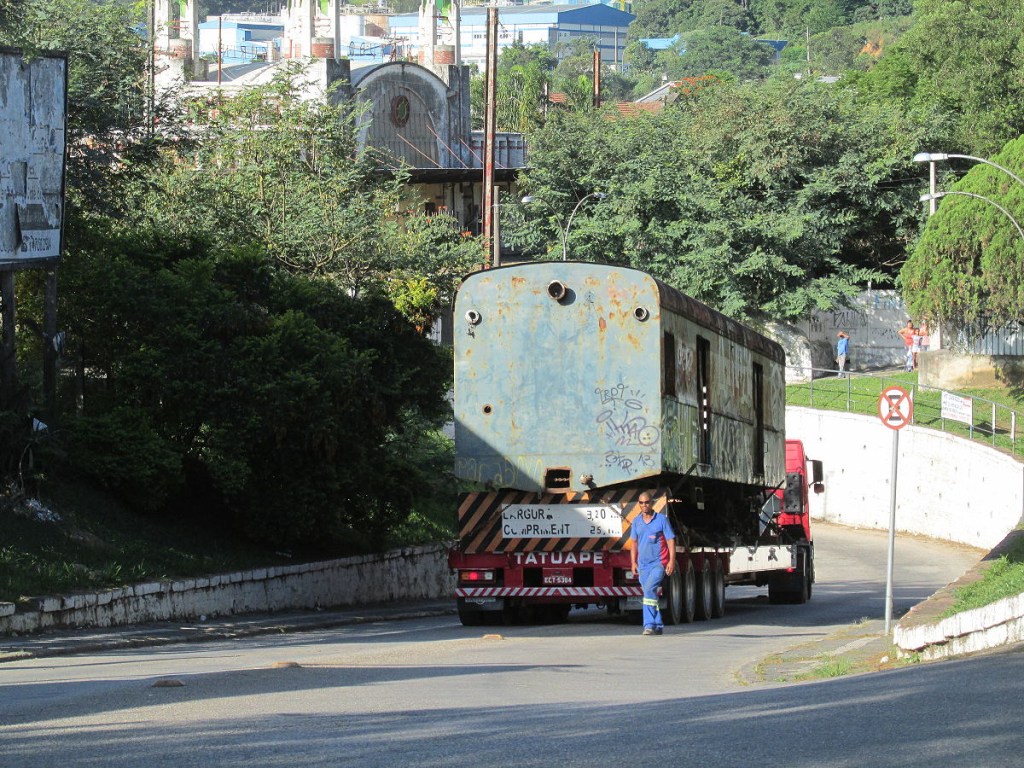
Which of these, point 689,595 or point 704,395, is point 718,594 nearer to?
point 689,595

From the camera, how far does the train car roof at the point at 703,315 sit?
18.8 meters

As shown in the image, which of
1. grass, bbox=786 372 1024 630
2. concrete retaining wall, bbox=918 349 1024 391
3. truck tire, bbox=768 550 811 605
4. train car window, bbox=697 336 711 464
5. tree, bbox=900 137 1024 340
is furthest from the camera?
concrete retaining wall, bbox=918 349 1024 391

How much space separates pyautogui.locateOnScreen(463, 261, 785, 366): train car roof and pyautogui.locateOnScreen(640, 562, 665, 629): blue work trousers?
3.23 meters

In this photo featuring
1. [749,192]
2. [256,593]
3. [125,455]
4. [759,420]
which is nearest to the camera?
[125,455]

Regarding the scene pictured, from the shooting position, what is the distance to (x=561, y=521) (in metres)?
18.7

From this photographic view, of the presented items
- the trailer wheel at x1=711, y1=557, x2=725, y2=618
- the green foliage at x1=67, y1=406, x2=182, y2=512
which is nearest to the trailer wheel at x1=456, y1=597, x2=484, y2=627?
the trailer wheel at x1=711, y1=557, x2=725, y2=618

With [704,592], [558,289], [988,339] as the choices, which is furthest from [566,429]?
[988,339]

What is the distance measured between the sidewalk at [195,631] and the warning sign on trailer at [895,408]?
770 centimetres

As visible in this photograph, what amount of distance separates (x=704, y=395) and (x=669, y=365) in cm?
188

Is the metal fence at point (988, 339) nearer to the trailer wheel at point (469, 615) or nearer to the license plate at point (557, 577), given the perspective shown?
the trailer wheel at point (469, 615)

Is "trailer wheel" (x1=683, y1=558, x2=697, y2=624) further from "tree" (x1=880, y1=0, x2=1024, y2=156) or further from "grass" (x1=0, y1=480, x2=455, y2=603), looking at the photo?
"tree" (x1=880, y1=0, x2=1024, y2=156)

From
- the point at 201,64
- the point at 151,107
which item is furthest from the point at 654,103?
the point at 151,107

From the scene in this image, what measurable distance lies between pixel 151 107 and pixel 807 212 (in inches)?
1288

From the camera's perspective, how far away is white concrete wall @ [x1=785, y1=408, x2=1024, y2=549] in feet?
126
